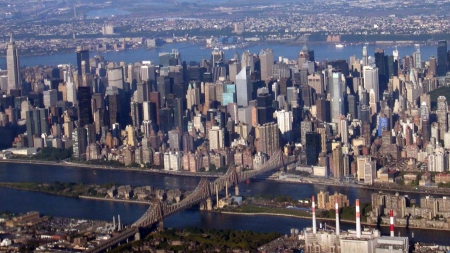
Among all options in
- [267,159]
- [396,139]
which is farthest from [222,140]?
[396,139]

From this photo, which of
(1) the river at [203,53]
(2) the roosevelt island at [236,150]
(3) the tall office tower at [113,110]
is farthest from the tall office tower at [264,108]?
(1) the river at [203,53]

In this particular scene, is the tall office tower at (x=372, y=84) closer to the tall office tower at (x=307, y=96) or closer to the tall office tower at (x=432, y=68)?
the tall office tower at (x=307, y=96)

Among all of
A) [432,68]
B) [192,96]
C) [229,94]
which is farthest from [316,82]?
[432,68]

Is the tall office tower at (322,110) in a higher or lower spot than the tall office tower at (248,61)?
lower

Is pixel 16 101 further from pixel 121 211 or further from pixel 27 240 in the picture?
pixel 27 240

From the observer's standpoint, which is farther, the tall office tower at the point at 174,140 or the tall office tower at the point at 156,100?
the tall office tower at the point at 156,100
